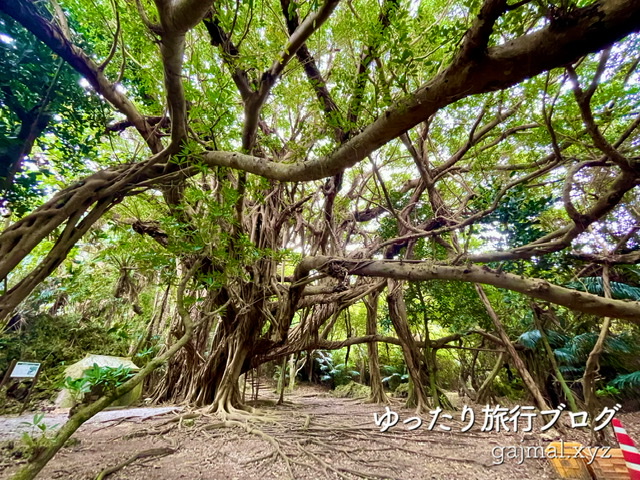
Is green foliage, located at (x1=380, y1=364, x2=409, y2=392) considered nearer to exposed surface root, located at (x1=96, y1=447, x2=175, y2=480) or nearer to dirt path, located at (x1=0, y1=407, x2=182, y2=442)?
dirt path, located at (x1=0, y1=407, x2=182, y2=442)

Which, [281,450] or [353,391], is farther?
[353,391]

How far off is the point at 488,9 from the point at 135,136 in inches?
166

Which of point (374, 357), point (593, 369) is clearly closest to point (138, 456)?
point (593, 369)

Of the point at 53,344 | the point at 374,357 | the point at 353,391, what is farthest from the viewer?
the point at 353,391

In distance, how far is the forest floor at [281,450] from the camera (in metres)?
1.67

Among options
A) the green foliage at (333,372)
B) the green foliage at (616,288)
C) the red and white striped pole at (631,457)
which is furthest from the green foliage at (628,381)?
the green foliage at (333,372)

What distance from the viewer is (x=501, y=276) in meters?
1.90

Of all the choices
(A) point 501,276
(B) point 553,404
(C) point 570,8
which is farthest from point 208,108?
(B) point 553,404

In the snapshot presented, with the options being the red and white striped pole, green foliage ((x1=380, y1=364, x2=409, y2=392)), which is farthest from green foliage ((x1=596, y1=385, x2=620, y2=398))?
green foliage ((x1=380, y1=364, x2=409, y2=392))

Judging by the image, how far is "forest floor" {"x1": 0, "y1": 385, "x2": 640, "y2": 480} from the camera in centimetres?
167

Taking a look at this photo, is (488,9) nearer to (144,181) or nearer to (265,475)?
(144,181)

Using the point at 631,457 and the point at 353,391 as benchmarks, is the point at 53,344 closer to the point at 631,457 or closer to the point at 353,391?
the point at 353,391

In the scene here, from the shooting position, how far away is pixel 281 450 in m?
2.02

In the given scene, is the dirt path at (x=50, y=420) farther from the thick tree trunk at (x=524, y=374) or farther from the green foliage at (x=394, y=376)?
the green foliage at (x=394, y=376)
